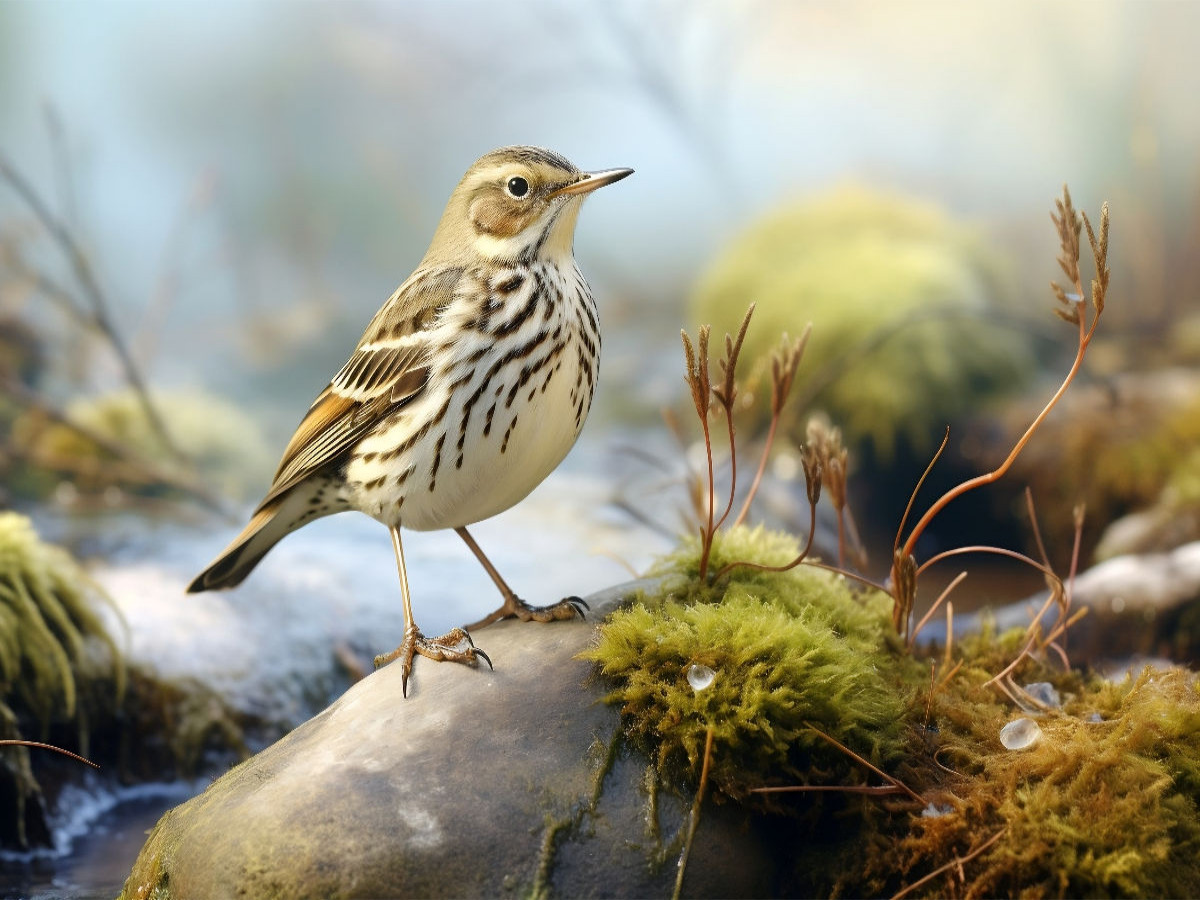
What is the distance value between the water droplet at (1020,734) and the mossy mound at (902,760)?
2cm

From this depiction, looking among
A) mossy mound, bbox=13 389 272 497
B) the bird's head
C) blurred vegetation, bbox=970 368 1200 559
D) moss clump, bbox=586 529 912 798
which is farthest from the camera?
mossy mound, bbox=13 389 272 497

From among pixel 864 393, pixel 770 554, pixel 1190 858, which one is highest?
pixel 770 554

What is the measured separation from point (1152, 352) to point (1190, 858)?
6.85 m

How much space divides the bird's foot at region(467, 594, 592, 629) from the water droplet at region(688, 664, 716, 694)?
0.49 meters

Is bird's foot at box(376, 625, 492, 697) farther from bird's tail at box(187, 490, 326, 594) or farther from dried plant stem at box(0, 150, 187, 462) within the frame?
dried plant stem at box(0, 150, 187, 462)

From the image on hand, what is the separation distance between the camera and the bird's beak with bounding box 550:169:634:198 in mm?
2959

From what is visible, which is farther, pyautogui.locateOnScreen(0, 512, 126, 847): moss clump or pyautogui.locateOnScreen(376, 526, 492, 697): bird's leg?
pyautogui.locateOnScreen(0, 512, 126, 847): moss clump

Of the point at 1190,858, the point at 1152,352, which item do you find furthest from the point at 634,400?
the point at 1190,858

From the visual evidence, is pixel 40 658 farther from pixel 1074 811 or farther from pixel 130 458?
pixel 1074 811

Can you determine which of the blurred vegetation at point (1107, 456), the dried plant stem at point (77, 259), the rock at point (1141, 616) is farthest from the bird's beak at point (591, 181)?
the blurred vegetation at point (1107, 456)

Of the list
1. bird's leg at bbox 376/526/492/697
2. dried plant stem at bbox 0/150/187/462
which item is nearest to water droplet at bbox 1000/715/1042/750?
bird's leg at bbox 376/526/492/697

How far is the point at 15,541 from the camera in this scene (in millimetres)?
4043

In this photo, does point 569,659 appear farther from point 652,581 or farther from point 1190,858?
point 1190,858

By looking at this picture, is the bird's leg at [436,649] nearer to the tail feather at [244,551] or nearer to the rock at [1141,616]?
the tail feather at [244,551]
